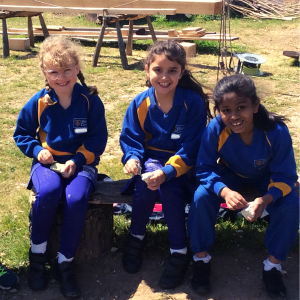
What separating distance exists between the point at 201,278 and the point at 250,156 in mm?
831

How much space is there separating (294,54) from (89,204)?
707cm

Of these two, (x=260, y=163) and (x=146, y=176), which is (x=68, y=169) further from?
(x=260, y=163)

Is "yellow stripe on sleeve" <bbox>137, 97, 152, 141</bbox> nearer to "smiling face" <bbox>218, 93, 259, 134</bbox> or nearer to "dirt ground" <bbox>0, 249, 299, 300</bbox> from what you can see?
"smiling face" <bbox>218, 93, 259, 134</bbox>

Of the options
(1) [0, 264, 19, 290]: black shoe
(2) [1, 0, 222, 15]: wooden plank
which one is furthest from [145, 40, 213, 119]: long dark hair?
(2) [1, 0, 222, 15]: wooden plank

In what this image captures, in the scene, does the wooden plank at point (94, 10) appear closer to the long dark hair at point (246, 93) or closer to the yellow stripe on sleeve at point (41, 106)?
the yellow stripe on sleeve at point (41, 106)

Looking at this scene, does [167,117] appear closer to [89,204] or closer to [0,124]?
[89,204]

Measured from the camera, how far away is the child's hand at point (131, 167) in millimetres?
2705

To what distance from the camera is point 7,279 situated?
8.86 ft

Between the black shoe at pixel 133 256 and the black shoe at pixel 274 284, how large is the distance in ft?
2.72

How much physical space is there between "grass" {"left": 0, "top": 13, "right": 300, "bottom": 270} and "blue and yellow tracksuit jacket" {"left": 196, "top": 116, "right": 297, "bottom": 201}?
1.01 feet

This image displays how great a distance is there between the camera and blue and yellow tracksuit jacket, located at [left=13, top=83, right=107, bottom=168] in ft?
9.40

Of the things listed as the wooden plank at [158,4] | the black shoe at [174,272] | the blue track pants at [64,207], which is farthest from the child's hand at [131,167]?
the wooden plank at [158,4]

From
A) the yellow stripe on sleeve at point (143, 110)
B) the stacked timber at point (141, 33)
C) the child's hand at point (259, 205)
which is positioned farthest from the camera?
the stacked timber at point (141, 33)

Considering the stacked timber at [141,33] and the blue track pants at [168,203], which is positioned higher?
the stacked timber at [141,33]
